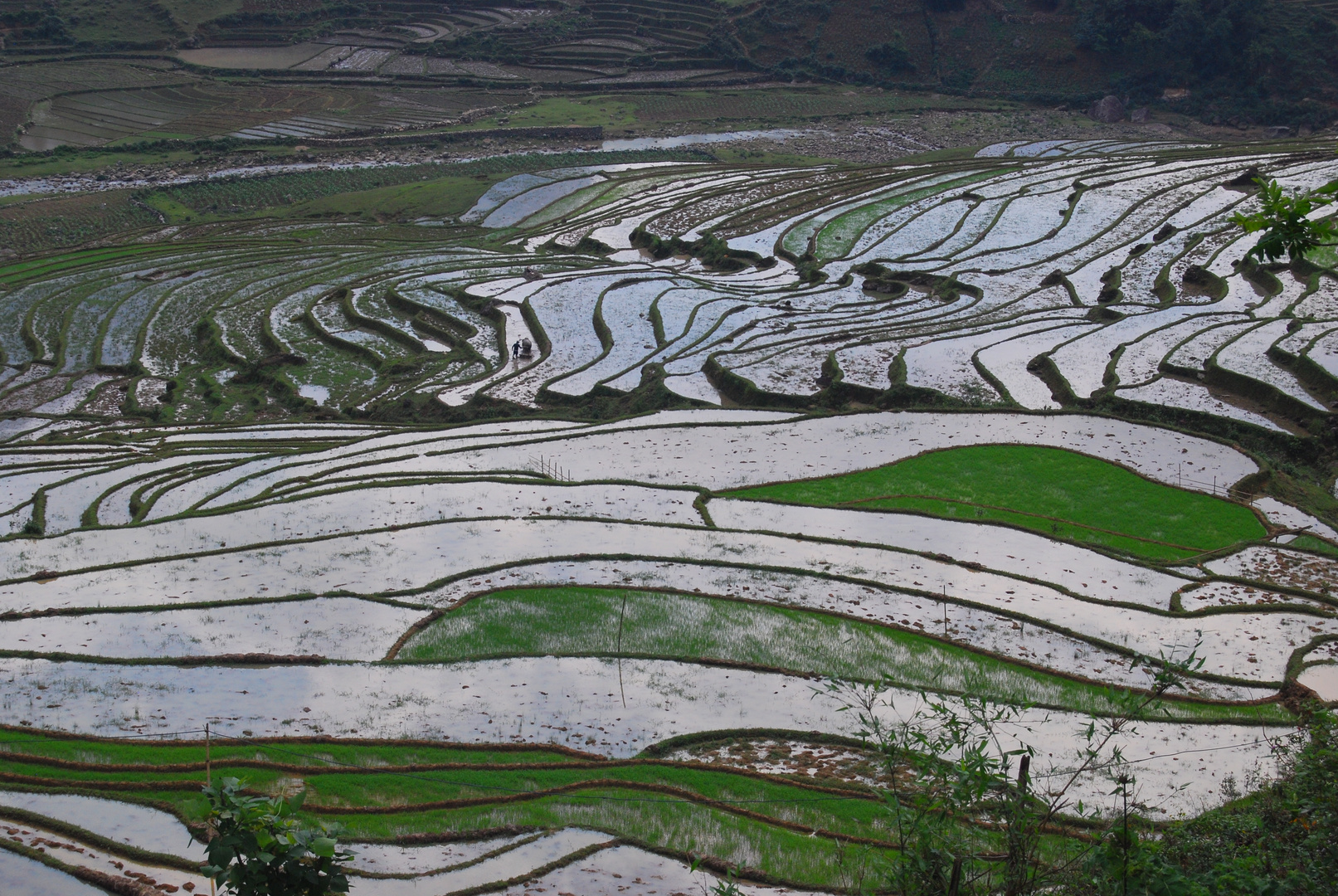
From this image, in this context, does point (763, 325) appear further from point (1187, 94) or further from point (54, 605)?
A: point (1187, 94)

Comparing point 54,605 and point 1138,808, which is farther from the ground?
point 54,605

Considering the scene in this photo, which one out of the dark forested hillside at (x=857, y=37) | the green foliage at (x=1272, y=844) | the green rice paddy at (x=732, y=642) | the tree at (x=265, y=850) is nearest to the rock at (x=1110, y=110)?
the dark forested hillside at (x=857, y=37)

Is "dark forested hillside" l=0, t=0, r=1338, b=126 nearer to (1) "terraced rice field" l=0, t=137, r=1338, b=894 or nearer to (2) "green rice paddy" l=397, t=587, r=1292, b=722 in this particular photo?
(1) "terraced rice field" l=0, t=137, r=1338, b=894

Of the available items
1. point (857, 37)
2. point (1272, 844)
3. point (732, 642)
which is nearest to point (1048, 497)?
point (732, 642)

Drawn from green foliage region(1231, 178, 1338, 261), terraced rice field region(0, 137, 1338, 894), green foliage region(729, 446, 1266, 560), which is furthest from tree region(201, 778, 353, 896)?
green foliage region(729, 446, 1266, 560)

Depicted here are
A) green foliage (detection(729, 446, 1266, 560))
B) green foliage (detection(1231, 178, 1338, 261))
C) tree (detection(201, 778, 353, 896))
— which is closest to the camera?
tree (detection(201, 778, 353, 896))

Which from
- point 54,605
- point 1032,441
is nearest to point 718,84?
point 1032,441

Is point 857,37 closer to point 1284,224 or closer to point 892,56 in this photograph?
point 892,56
